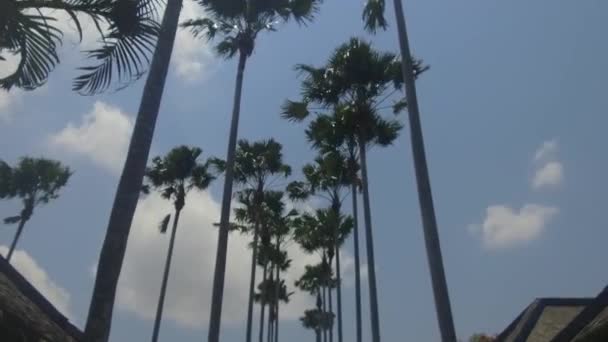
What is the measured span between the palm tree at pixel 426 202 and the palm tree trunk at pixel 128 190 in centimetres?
598

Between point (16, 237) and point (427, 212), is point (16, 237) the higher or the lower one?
the higher one

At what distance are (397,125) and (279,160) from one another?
22.2ft

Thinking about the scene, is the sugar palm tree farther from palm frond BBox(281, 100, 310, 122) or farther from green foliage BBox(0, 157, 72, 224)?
green foliage BBox(0, 157, 72, 224)

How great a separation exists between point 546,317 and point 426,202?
764 cm

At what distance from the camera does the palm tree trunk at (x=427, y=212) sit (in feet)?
29.8

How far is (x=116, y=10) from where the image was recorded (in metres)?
5.75

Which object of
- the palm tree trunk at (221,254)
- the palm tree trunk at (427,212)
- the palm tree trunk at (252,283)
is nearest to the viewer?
the palm tree trunk at (427,212)

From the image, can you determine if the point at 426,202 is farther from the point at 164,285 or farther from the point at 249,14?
the point at 164,285

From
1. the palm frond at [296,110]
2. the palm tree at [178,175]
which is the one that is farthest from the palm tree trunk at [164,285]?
the palm frond at [296,110]

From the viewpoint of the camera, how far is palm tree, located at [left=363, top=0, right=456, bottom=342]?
358 inches

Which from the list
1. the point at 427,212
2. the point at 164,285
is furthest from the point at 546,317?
the point at 164,285

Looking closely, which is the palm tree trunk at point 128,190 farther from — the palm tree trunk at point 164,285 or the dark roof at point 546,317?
the palm tree trunk at point 164,285

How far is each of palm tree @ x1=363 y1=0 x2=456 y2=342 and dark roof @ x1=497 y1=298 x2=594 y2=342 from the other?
617cm

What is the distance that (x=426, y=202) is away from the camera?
1014 centimetres
